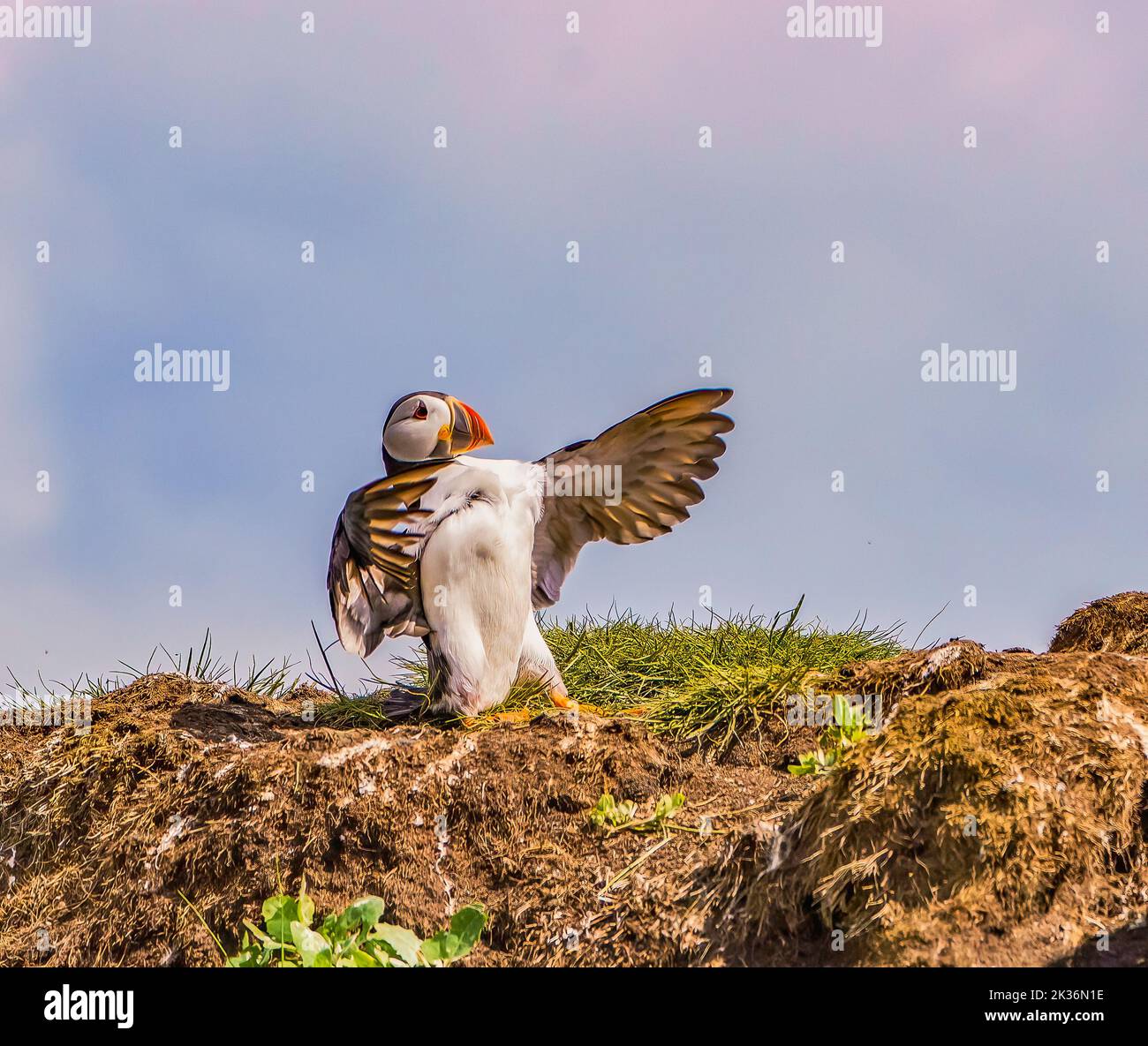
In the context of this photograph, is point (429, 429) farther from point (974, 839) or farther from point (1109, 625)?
point (1109, 625)

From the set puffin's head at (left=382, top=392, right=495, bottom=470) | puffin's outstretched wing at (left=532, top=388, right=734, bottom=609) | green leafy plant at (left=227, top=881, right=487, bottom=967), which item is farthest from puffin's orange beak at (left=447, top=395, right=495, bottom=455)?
green leafy plant at (left=227, top=881, right=487, bottom=967)

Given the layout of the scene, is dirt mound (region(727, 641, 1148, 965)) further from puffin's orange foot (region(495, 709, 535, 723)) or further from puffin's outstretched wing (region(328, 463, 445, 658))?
puffin's outstretched wing (region(328, 463, 445, 658))

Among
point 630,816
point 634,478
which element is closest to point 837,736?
point 630,816

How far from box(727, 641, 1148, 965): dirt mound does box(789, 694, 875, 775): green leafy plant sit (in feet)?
1.75

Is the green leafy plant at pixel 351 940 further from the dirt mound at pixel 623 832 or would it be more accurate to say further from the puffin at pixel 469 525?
the puffin at pixel 469 525

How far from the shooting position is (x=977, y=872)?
3209 millimetres

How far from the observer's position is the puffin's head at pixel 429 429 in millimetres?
5211

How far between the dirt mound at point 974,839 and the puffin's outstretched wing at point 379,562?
6.94 feet

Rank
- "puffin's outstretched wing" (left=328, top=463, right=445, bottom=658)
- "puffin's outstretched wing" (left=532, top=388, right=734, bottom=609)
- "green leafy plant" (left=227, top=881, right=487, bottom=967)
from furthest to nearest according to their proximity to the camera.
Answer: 1. "puffin's outstretched wing" (left=532, top=388, right=734, bottom=609)
2. "puffin's outstretched wing" (left=328, top=463, right=445, bottom=658)
3. "green leafy plant" (left=227, top=881, right=487, bottom=967)

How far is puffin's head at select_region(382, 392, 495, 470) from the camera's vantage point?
5.21m
